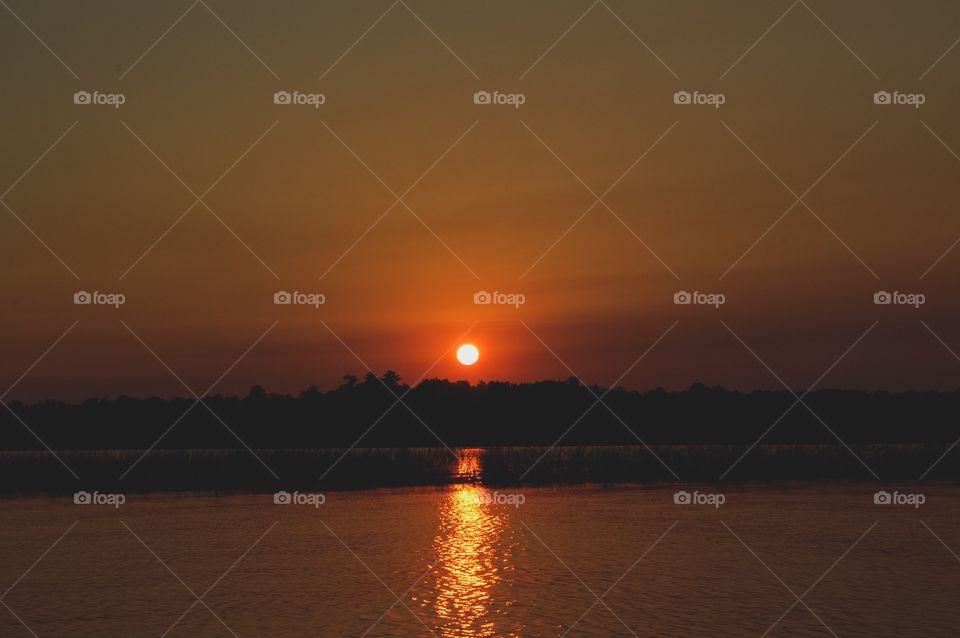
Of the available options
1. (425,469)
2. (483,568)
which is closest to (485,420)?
(425,469)

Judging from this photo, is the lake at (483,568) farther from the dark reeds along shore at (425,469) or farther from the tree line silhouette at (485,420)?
the tree line silhouette at (485,420)

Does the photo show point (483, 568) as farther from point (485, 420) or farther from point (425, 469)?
point (485, 420)

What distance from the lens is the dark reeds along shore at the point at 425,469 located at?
60094 mm

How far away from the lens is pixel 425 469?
223ft

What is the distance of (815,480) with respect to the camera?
63312 millimetres

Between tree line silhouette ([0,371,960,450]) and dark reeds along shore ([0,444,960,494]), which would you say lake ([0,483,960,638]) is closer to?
dark reeds along shore ([0,444,960,494])

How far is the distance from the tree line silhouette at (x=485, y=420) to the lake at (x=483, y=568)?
7020cm

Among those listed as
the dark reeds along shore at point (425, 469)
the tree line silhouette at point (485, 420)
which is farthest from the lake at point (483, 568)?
the tree line silhouette at point (485, 420)

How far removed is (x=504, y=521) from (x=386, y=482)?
74.4ft

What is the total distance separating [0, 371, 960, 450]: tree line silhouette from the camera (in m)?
118

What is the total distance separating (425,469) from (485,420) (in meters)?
69.5

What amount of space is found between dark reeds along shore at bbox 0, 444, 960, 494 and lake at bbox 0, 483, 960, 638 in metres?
10.2

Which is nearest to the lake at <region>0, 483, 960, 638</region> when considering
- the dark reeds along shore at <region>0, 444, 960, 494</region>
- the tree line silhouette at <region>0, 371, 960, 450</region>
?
the dark reeds along shore at <region>0, 444, 960, 494</region>

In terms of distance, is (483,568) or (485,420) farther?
(485,420)
